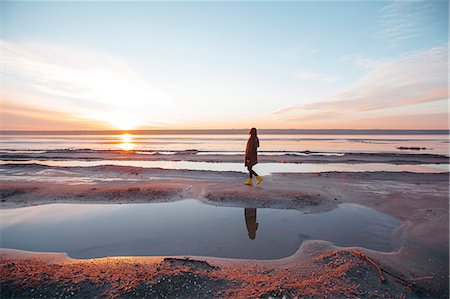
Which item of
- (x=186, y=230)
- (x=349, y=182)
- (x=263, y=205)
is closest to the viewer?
(x=186, y=230)

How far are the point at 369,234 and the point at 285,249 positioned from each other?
313 centimetres

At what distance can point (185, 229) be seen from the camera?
7.83m

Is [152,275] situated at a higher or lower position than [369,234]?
higher

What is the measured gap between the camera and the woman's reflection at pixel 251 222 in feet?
24.5

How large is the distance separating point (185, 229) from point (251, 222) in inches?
95.3

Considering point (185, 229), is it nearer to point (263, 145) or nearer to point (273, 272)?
point (273, 272)

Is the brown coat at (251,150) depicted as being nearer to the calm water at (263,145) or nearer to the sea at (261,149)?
the sea at (261,149)

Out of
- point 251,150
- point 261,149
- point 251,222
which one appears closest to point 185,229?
point 251,222

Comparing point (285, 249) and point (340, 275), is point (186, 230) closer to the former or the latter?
point (285, 249)

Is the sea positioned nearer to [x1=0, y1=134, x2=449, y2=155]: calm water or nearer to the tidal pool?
[x1=0, y1=134, x2=449, y2=155]: calm water

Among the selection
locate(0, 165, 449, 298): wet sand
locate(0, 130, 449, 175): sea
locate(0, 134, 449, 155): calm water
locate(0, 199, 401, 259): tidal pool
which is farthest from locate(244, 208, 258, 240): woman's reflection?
locate(0, 134, 449, 155): calm water

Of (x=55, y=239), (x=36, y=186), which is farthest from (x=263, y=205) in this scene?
(x=36, y=186)

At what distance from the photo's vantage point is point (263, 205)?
404 inches

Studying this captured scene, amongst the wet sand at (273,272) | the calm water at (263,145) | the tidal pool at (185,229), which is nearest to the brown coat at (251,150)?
the tidal pool at (185,229)
